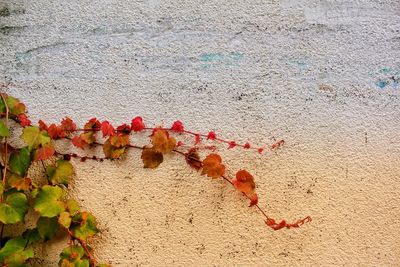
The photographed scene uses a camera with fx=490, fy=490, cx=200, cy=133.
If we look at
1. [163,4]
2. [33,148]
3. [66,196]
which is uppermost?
[163,4]

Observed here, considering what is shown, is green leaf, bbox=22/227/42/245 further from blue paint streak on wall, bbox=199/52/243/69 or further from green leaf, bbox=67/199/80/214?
blue paint streak on wall, bbox=199/52/243/69

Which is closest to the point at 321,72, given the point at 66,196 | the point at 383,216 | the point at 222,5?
the point at 222,5

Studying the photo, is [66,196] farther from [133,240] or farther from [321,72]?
[321,72]

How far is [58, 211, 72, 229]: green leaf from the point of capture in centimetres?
205

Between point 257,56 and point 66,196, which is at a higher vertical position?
point 257,56

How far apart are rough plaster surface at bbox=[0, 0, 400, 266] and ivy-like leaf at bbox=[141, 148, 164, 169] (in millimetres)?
60

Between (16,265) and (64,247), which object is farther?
(64,247)

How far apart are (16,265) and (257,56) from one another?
135cm

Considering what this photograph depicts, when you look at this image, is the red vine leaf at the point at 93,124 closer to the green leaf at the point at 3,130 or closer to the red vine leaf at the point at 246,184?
the green leaf at the point at 3,130

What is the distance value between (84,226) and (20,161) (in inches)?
15.4

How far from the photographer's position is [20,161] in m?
2.10

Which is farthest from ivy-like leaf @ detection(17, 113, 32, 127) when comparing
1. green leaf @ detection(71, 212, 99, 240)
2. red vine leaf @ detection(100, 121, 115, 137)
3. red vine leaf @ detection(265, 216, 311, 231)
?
red vine leaf @ detection(265, 216, 311, 231)

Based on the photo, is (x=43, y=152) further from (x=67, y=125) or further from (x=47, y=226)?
(x=47, y=226)

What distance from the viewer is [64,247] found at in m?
2.19
